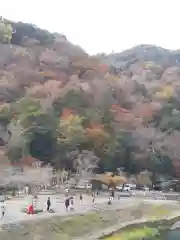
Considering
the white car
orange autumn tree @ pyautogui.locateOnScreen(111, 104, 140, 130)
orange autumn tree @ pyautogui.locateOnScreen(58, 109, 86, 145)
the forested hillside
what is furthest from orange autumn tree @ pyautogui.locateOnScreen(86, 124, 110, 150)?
the white car

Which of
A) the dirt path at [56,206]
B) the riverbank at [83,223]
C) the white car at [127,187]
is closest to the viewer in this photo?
the riverbank at [83,223]

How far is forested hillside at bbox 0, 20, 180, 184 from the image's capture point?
91.7 ft

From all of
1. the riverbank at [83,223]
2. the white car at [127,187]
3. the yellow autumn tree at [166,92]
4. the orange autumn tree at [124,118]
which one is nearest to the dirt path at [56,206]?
the riverbank at [83,223]

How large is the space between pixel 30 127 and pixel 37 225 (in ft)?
37.9

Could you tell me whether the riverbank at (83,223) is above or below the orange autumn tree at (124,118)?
below

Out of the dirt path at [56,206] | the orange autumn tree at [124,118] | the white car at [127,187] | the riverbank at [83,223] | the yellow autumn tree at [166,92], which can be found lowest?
the riverbank at [83,223]

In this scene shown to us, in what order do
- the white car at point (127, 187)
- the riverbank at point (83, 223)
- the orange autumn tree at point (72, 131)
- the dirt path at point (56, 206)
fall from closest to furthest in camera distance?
the riverbank at point (83, 223) < the dirt path at point (56, 206) < the orange autumn tree at point (72, 131) < the white car at point (127, 187)

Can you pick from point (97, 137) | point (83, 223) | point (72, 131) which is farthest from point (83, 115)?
point (83, 223)

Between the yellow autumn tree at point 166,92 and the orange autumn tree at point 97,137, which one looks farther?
the yellow autumn tree at point 166,92

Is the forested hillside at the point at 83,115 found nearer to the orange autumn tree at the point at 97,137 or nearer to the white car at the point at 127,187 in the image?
the orange autumn tree at the point at 97,137

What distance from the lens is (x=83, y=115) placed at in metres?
30.5

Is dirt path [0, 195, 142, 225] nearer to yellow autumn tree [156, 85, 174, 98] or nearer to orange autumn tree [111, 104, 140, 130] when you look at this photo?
orange autumn tree [111, 104, 140, 130]

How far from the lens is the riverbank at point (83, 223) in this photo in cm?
1584

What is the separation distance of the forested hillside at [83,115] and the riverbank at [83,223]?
5829mm
